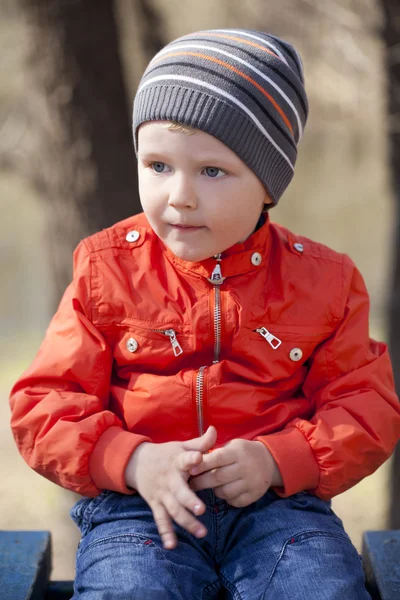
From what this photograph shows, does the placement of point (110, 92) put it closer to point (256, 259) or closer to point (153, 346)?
point (256, 259)

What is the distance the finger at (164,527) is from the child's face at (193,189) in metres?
0.58

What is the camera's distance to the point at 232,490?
5.70 ft

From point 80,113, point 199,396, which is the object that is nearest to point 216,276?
point 199,396

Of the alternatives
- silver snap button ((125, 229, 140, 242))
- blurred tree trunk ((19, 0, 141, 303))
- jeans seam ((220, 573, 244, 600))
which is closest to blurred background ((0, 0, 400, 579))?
blurred tree trunk ((19, 0, 141, 303))

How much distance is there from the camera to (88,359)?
1852 mm

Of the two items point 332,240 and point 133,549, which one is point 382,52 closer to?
point 133,549

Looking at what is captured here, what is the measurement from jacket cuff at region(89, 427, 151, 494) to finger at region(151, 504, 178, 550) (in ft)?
0.41

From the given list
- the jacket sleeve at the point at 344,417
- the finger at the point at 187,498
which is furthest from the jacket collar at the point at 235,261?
the finger at the point at 187,498

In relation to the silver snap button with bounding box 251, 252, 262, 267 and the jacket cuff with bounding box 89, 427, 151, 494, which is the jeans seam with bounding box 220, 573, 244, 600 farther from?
the silver snap button with bounding box 251, 252, 262, 267

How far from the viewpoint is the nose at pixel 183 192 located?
170 cm

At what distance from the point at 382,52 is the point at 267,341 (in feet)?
6.00

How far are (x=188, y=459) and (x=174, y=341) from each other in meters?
0.33

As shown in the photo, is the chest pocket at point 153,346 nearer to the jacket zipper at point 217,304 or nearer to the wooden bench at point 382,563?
the jacket zipper at point 217,304

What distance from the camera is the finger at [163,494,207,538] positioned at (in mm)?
1599
